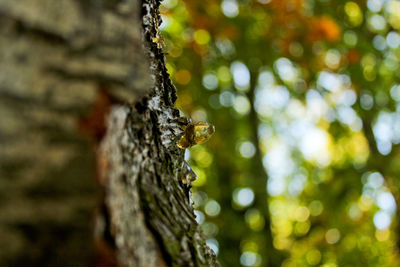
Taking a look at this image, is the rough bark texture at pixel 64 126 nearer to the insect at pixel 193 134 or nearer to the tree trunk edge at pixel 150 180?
the tree trunk edge at pixel 150 180

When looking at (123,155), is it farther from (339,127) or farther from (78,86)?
(339,127)

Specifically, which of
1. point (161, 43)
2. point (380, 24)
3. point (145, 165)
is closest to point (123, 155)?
point (145, 165)

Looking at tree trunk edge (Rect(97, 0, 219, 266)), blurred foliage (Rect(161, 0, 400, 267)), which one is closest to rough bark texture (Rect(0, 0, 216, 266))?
tree trunk edge (Rect(97, 0, 219, 266))

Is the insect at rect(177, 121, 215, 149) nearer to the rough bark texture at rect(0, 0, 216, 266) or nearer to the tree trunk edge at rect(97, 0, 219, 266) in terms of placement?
the tree trunk edge at rect(97, 0, 219, 266)

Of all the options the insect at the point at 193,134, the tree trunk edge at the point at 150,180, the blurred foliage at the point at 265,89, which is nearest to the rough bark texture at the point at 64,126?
the tree trunk edge at the point at 150,180

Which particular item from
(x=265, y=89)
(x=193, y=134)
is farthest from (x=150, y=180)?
(x=265, y=89)

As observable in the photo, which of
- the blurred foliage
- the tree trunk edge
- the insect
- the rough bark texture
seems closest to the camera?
the rough bark texture

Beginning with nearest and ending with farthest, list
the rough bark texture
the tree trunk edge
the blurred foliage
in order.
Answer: the rough bark texture, the tree trunk edge, the blurred foliage
